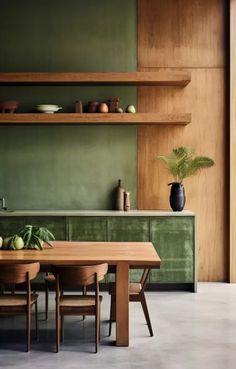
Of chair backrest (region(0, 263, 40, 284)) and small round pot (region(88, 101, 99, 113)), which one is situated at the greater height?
small round pot (region(88, 101, 99, 113))

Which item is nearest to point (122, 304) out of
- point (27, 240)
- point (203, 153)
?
point (27, 240)

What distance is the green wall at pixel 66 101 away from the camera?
754cm

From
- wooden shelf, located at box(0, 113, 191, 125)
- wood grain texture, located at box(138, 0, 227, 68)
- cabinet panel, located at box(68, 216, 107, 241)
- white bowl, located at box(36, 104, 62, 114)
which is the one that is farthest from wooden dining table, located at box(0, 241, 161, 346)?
wood grain texture, located at box(138, 0, 227, 68)

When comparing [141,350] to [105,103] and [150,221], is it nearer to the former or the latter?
[150,221]

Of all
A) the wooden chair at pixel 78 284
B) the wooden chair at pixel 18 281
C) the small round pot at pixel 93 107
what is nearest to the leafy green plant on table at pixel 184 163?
the small round pot at pixel 93 107

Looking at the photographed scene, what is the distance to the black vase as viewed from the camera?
7.13 meters

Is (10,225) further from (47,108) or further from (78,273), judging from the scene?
(78,273)

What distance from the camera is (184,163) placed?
7156 millimetres

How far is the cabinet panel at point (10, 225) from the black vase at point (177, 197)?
74.0 inches

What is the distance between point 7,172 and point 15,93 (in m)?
1.06

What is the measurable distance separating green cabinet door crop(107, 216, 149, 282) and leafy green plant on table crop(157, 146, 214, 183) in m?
0.78

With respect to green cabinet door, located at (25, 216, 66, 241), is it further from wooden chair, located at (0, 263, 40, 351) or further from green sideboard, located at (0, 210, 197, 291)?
wooden chair, located at (0, 263, 40, 351)

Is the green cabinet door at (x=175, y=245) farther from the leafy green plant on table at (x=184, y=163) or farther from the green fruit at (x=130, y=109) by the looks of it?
the green fruit at (x=130, y=109)

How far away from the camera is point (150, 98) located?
7570 mm
